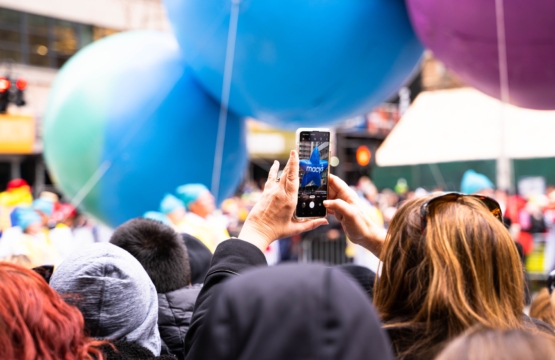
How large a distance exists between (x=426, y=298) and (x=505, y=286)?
0.22m

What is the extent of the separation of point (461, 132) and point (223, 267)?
1734cm

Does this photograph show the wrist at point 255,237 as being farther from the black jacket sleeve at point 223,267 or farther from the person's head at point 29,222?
the person's head at point 29,222

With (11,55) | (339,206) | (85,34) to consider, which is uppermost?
(85,34)

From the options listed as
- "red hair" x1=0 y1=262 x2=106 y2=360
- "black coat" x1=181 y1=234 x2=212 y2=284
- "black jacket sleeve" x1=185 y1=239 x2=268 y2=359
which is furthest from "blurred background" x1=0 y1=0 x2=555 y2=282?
"red hair" x1=0 y1=262 x2=106 y2=360

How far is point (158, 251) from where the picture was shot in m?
2.56

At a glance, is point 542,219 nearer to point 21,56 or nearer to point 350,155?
point 350,155

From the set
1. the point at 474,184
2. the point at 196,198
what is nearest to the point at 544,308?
the point at 196,198

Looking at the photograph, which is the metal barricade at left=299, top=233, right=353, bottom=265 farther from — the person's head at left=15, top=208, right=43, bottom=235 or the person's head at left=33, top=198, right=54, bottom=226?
the person's head at left=15, top=208, right=43, bottom=235

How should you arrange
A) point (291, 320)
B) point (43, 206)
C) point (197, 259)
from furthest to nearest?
point (43, 206)
point (197, 259)
point (291, 320)

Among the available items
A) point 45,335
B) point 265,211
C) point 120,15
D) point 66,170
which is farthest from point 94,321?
point 120,15

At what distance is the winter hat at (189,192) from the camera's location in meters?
5.71

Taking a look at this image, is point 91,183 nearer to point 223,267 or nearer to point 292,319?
point 223,267

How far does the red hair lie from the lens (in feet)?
4.32

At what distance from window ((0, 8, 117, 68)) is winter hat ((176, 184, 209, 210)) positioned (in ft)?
52.6
